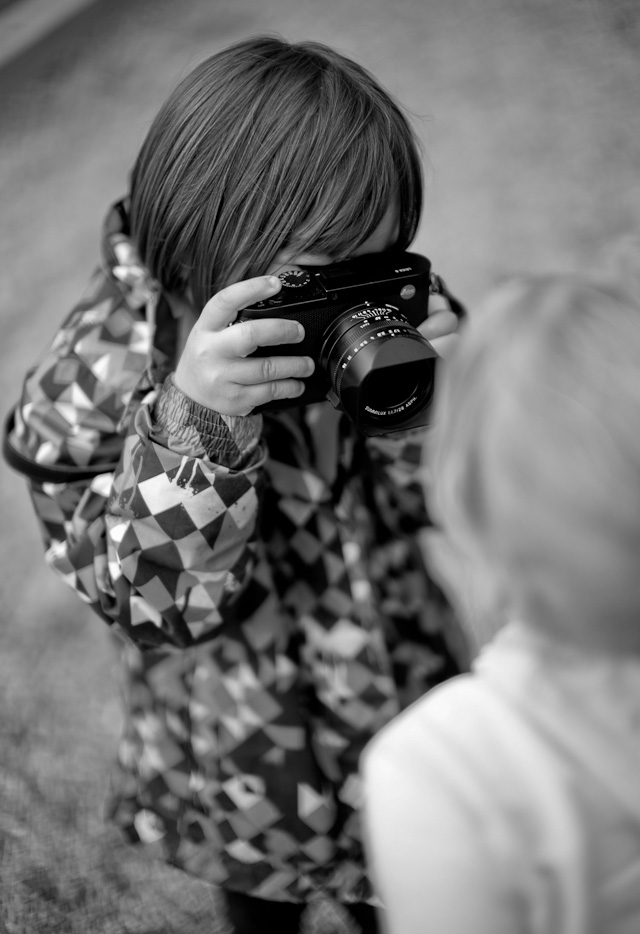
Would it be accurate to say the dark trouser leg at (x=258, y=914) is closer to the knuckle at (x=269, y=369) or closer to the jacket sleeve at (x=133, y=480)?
the jacket sleeve at (x=133, y=480)

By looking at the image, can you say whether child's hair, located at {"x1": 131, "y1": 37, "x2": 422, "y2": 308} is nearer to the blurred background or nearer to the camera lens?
the camera lens

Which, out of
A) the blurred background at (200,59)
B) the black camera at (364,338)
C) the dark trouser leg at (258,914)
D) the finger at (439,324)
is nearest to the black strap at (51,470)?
the black camera at (364,338)

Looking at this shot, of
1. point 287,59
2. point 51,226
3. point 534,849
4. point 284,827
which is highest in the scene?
point 287,59

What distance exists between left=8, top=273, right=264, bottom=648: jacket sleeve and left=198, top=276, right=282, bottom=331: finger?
64 mm

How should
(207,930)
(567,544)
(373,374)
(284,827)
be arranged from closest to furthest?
(567,544)
(373,374)
(284,827)
(207,930)

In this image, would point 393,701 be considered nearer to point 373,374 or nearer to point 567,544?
point 373,374

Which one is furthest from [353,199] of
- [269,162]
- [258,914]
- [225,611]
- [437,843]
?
[258,914]

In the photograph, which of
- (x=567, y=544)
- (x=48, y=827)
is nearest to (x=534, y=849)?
(x=567, y=544)

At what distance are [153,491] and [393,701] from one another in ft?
0.99

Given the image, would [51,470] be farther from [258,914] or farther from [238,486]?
[258,914]

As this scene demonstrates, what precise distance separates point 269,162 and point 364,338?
0.51ft

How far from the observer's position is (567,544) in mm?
337

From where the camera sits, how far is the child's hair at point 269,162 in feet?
1.95

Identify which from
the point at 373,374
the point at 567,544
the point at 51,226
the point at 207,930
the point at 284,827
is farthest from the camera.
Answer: the point at 51,226
